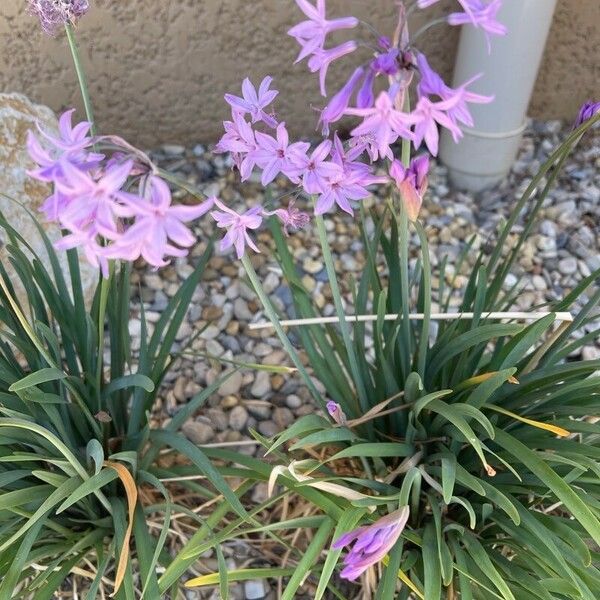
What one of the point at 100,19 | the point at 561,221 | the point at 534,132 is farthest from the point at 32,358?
the point at 534,132

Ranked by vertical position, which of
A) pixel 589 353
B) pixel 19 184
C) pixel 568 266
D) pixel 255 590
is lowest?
pixel 255 590

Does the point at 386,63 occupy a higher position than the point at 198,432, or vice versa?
the point at 386,63

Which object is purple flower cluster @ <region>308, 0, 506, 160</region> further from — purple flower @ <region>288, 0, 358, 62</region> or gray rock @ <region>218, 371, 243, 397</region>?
gray rock @ <region>218, 371, 243, 397</region>

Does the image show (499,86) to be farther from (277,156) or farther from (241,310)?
(277,156)

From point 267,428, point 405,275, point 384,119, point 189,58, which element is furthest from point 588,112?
point 189,58

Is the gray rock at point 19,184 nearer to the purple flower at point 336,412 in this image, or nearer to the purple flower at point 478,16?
the purple flower at point 336,412

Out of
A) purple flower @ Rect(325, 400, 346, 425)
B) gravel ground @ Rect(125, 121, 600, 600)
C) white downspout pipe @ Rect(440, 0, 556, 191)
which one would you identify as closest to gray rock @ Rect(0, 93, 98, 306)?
gravel ground @ Rect(125, 121, 600, 600)

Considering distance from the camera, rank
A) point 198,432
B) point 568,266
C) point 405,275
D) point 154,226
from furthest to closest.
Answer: point 568,266 → point 198,432 → point 405,275 → point 154,226

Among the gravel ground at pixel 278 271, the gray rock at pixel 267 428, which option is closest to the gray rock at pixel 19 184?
the gravel ground at pixel 278 271
